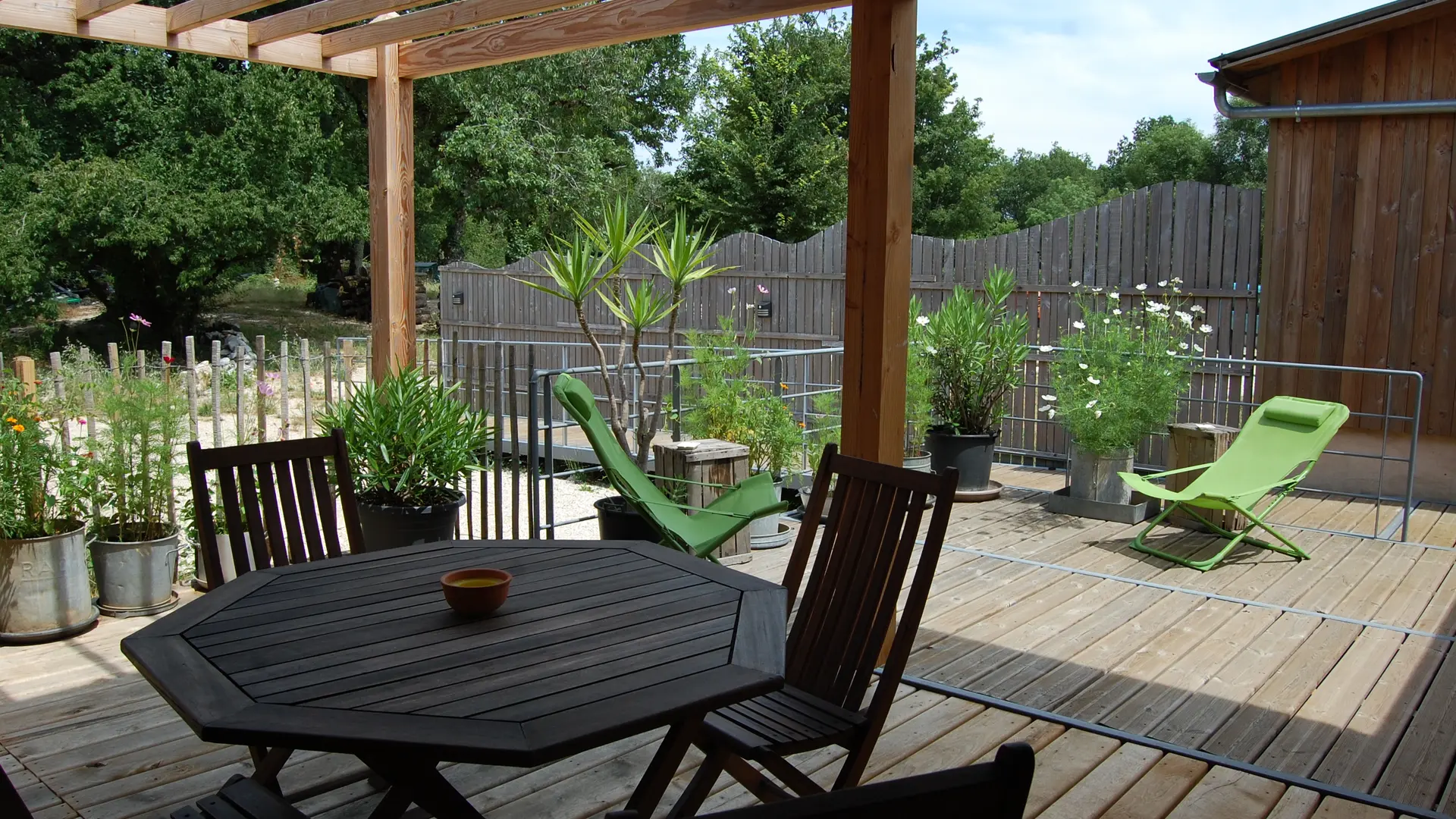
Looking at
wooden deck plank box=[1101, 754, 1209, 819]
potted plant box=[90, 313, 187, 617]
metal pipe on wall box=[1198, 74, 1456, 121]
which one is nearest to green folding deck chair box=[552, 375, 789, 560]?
wooden deck plank box=[1101, 754, 1209, 819]

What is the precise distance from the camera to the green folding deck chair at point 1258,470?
4863mm

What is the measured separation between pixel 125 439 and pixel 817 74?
1929cm

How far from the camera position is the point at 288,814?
1.67 metres

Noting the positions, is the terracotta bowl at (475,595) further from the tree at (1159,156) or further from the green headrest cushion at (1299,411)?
the tree at (1159,156)

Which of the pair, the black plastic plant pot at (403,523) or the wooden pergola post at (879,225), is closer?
the wooden pergola post at (879,225)

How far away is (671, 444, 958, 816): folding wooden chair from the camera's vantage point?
6.84ft

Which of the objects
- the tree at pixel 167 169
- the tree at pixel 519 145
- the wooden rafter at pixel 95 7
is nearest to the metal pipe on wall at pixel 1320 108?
the wooden rafter at pixel 95 7

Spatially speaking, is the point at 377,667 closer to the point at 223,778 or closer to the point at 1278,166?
the point at 223,778

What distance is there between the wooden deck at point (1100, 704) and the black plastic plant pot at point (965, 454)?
4.09ft

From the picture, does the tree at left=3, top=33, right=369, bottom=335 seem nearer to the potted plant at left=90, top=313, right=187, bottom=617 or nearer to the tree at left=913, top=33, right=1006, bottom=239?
the potted plant at left=90, top=313, right=187, bottom=617

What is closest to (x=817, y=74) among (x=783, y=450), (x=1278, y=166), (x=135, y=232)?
(x=135, y=232)

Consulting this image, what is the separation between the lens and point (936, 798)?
86 cm

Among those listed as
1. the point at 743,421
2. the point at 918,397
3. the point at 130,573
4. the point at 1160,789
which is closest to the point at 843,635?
the point at 1160,789

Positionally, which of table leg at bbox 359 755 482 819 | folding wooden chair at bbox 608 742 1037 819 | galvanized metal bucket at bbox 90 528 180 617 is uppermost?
folding wooden chair at bbox 608 742 1037 819
